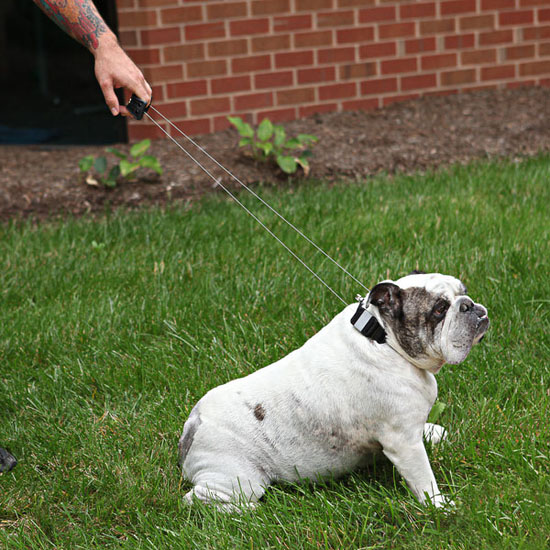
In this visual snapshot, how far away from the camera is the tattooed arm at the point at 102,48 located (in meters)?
3.23

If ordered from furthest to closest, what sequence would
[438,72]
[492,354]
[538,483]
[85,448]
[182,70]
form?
[438,72] < [182,70] < [492,354] < [85,448] < [538,483]

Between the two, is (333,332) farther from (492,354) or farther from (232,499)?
(492,354)

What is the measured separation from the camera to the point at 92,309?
169 inches

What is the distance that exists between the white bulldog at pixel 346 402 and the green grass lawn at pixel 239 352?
104 millimetres

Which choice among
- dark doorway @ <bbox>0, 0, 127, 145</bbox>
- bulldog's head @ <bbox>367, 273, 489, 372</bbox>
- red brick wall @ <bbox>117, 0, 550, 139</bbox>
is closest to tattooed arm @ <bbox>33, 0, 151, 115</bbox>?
bulldog's head @ <bbox>367, 273, 489, 372</bbox>

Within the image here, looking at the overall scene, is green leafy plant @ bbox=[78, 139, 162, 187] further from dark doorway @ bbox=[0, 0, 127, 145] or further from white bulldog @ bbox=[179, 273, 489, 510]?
white bulldog @ bbox=[179, 273, 489, 510]

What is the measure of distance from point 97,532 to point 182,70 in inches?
200

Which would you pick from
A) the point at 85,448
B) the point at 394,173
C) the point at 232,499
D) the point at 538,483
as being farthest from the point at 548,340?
the point at 394,173

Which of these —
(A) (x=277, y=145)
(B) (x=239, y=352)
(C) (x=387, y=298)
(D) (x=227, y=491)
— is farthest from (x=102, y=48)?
(A) (x=277, y=145)

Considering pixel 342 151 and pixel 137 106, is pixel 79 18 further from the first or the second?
pixel 342 151

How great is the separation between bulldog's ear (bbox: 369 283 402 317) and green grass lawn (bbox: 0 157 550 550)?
607 millimetres

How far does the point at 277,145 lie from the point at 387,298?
376 cm

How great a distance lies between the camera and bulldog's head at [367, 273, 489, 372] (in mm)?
2637

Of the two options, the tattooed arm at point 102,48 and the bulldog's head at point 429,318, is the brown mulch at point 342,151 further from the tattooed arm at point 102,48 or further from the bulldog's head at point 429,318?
the bulldog's head at point 429,318
